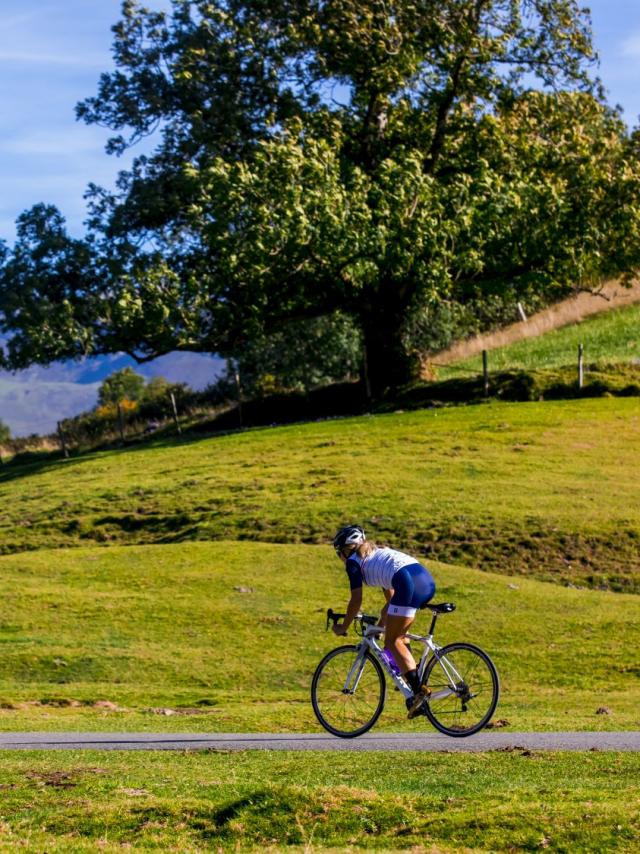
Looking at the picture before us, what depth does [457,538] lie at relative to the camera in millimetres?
32406

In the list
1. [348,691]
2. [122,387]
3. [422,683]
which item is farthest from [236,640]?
[122,387]

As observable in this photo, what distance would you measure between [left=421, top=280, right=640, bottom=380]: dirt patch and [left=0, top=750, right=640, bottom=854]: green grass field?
5072cm

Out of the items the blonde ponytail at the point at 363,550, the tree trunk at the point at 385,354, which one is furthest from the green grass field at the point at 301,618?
the tree trunk at the point at 385,354

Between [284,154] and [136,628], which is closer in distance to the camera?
[136,628]

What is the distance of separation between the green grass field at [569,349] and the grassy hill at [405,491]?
7524mm

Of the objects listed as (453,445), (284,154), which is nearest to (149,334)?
(284,154)

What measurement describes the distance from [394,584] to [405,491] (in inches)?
913

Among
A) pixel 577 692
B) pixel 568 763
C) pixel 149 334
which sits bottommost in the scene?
pixel 577 692

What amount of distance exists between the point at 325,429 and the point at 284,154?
36.1ft

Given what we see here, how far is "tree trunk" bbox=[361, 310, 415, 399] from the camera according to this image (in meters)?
55.2

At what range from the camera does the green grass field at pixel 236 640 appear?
19.5m

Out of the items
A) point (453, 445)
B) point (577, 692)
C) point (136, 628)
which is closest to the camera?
point (577, 692)

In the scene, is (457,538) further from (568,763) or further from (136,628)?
(568,763)

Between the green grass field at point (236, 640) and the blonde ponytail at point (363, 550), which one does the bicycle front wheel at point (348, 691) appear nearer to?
the blonde ponytail at point (363, 550)
